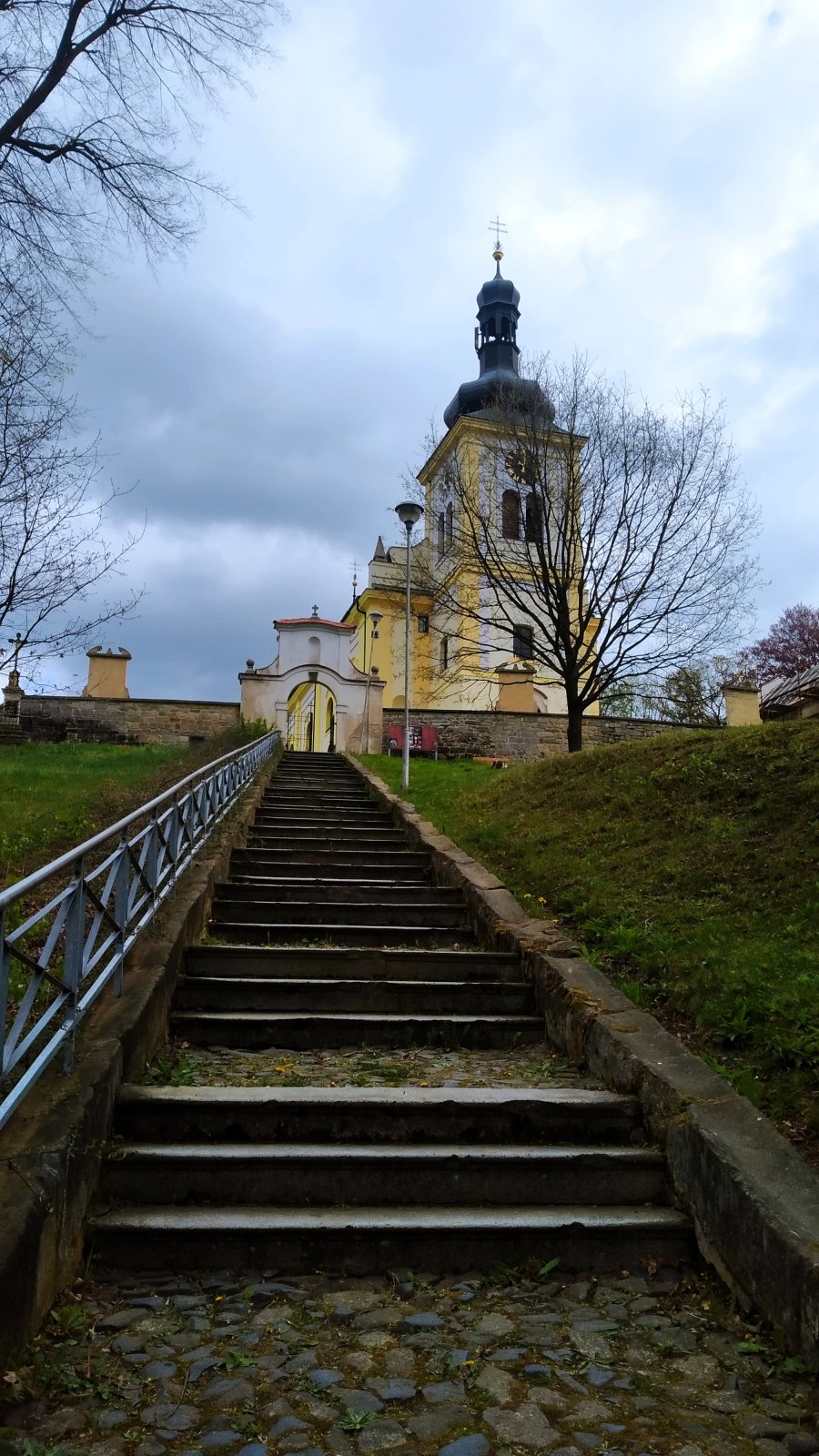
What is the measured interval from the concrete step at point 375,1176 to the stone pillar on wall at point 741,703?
2014 cm

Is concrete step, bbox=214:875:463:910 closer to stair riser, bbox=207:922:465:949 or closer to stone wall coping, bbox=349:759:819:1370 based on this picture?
stair riser, bbox=207:922:465:949

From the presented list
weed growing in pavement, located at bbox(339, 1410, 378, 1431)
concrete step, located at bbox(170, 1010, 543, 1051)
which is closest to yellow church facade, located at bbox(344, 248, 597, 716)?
concrete step, located at bbox(170, 1010, 543, 1051)

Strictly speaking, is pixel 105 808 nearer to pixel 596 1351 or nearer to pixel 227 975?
pixel 227 975

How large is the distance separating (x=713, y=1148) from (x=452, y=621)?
31154 mm

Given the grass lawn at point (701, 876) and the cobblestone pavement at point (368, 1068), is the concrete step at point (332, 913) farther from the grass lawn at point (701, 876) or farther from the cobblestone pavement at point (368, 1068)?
the cobblestone pavement at point (368, 1068)

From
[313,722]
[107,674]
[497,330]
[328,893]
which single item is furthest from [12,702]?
[497,330]

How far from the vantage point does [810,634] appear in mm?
36875

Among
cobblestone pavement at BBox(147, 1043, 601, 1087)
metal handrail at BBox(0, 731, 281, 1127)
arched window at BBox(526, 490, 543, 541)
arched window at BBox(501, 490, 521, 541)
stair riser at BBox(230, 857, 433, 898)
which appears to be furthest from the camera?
arched window at BBox(501, 490, 521, 541)

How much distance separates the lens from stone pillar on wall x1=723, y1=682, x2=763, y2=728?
22641 millimetres

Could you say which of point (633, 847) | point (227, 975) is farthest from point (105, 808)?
point (633, 847)

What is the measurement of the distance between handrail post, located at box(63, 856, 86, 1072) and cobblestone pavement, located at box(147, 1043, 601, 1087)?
0.81m

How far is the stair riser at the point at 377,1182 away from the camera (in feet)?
11.7

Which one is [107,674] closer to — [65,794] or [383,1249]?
[65,794]

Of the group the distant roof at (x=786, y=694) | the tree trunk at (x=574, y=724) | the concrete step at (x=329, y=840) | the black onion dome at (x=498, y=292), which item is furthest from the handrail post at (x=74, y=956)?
the black onion dome at (x=498, y=292)
